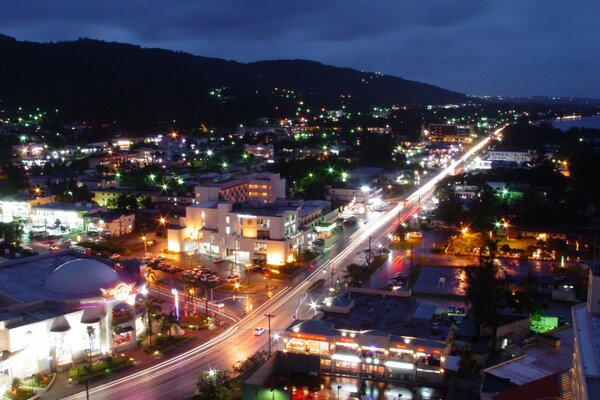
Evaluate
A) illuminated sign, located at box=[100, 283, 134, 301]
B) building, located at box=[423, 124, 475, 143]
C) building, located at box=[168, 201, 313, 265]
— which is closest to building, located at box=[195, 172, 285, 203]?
building, located at box=[168, 201, 313, 265]

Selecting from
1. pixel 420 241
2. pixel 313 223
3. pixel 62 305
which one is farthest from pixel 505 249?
pixel 62 305

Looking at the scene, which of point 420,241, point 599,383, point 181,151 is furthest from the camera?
point 181,151

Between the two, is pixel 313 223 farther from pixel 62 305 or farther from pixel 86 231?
pixel 62 305

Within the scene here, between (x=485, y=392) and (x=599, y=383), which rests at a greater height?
(x=599, y=383)

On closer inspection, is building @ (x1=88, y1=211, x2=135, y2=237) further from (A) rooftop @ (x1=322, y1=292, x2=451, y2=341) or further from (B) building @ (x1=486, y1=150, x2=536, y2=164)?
(B) building @ (x1=486, y1=150, x2=536, y2=164)

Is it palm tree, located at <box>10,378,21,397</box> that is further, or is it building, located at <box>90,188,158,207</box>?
building, located at <box>90,188,158,207</box>

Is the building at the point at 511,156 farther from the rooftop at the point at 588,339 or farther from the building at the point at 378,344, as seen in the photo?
the rooftop at the point at 588,339

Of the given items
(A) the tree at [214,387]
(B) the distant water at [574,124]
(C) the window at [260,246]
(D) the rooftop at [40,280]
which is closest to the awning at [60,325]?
(D) the rooftop at [40,280]

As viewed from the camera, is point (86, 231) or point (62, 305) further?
point (86, 231)
